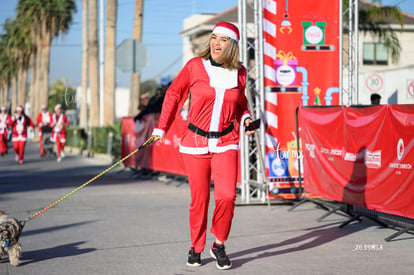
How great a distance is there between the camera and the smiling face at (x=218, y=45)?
633 centimetres

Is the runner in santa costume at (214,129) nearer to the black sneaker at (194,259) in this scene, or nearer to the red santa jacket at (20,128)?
the black sneaker at (194,259)

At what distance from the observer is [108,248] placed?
24.6 ft

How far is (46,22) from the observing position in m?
60.0

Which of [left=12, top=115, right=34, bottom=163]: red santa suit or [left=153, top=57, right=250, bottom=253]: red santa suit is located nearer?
[left=153, top=57, right=250, bottom=253]: red santa suit

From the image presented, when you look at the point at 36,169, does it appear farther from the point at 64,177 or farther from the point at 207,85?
the point at 207,85

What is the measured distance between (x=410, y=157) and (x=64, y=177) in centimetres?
1133

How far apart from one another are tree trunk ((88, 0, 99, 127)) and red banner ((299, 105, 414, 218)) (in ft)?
77.6

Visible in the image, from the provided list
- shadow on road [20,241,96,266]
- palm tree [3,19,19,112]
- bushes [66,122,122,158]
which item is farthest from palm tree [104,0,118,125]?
palm tree [3,19,19,112]

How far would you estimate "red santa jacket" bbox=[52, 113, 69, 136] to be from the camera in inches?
1026

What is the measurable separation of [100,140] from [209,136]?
2186 centimetres

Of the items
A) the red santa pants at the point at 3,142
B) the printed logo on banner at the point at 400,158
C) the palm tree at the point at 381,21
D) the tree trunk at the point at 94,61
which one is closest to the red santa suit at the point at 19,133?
the red santa pants at the point at 3,142

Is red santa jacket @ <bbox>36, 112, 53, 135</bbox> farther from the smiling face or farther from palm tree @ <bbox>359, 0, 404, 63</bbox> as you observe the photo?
the smiling face

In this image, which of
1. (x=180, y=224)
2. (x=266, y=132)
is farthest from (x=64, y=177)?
(x=180, y=224)

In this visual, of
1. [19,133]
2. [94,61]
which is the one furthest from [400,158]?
[94,61]
